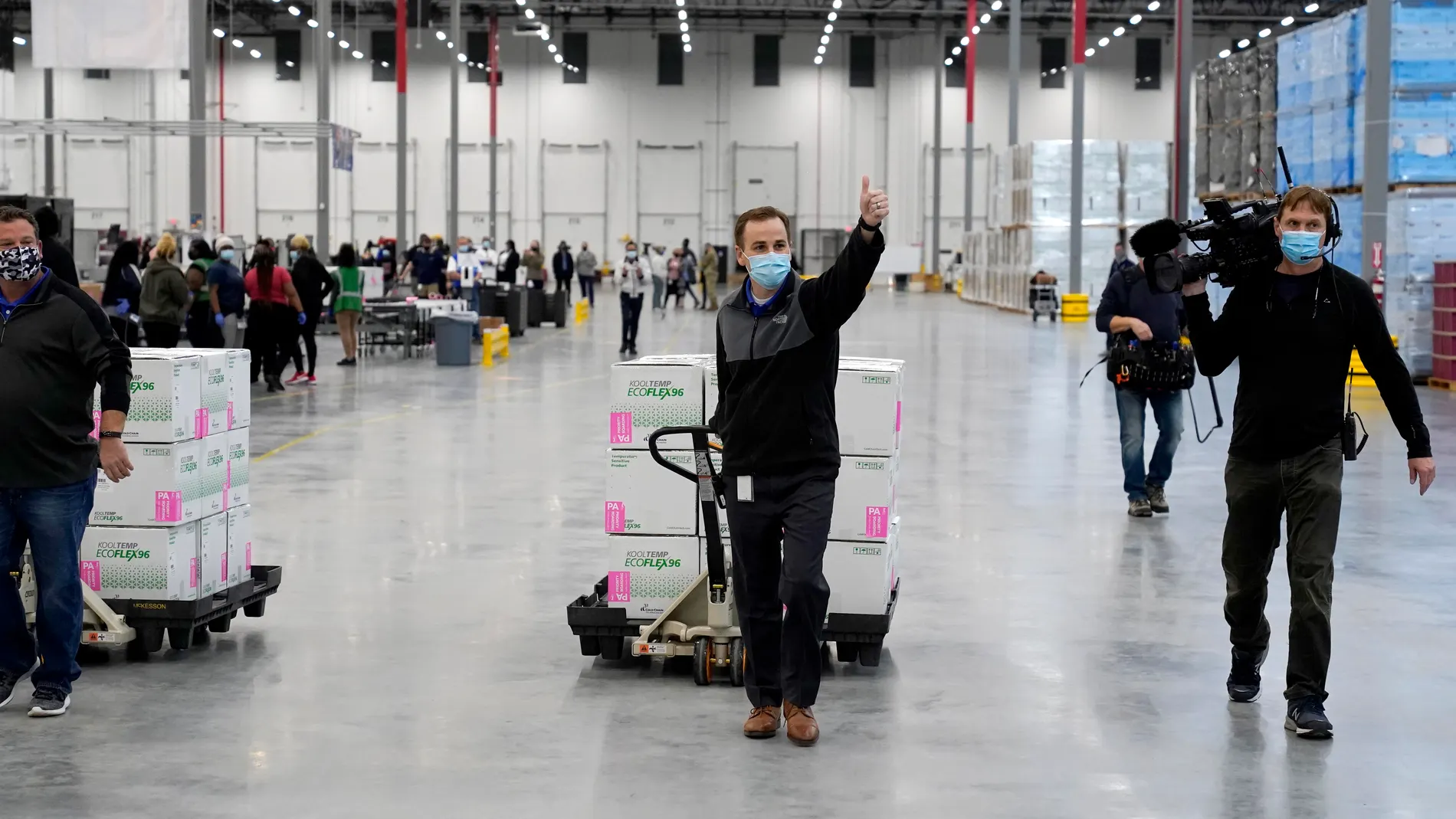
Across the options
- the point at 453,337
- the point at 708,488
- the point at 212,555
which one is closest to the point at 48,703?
the point at 212,555

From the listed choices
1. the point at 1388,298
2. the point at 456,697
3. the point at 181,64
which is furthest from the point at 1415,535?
the point at 181,64

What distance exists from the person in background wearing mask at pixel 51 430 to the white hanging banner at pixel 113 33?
17.6 metres

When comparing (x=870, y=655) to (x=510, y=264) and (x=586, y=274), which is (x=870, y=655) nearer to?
(x=510, y=264)

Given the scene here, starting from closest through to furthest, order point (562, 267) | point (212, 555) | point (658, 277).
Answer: point (212, 555), point (658, 277), point (562, 267)

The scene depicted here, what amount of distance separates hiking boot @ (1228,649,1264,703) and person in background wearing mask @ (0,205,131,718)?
4.20 meters

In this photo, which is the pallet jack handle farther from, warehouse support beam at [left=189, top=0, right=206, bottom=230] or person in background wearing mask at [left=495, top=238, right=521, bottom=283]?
person in background wearing mask at [left=495, top=238, right=521, bottom=283]

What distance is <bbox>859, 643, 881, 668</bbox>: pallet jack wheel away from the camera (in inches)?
275

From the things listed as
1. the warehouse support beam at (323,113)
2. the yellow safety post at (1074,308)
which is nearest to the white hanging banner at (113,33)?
the warehouse support beam at (323,113)

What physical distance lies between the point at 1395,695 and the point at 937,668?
5.91ft

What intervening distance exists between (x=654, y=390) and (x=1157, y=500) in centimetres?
554

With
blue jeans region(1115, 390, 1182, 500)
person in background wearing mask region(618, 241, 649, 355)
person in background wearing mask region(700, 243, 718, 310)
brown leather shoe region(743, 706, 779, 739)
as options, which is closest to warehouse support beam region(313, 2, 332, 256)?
person in background wearing mask region(618, 241, 649, 355)

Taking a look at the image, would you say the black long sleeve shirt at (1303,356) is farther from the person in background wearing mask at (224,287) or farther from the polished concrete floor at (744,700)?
the person in background wearing mask at (224,287)

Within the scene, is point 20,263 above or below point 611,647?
above

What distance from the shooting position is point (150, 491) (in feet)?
23.1
